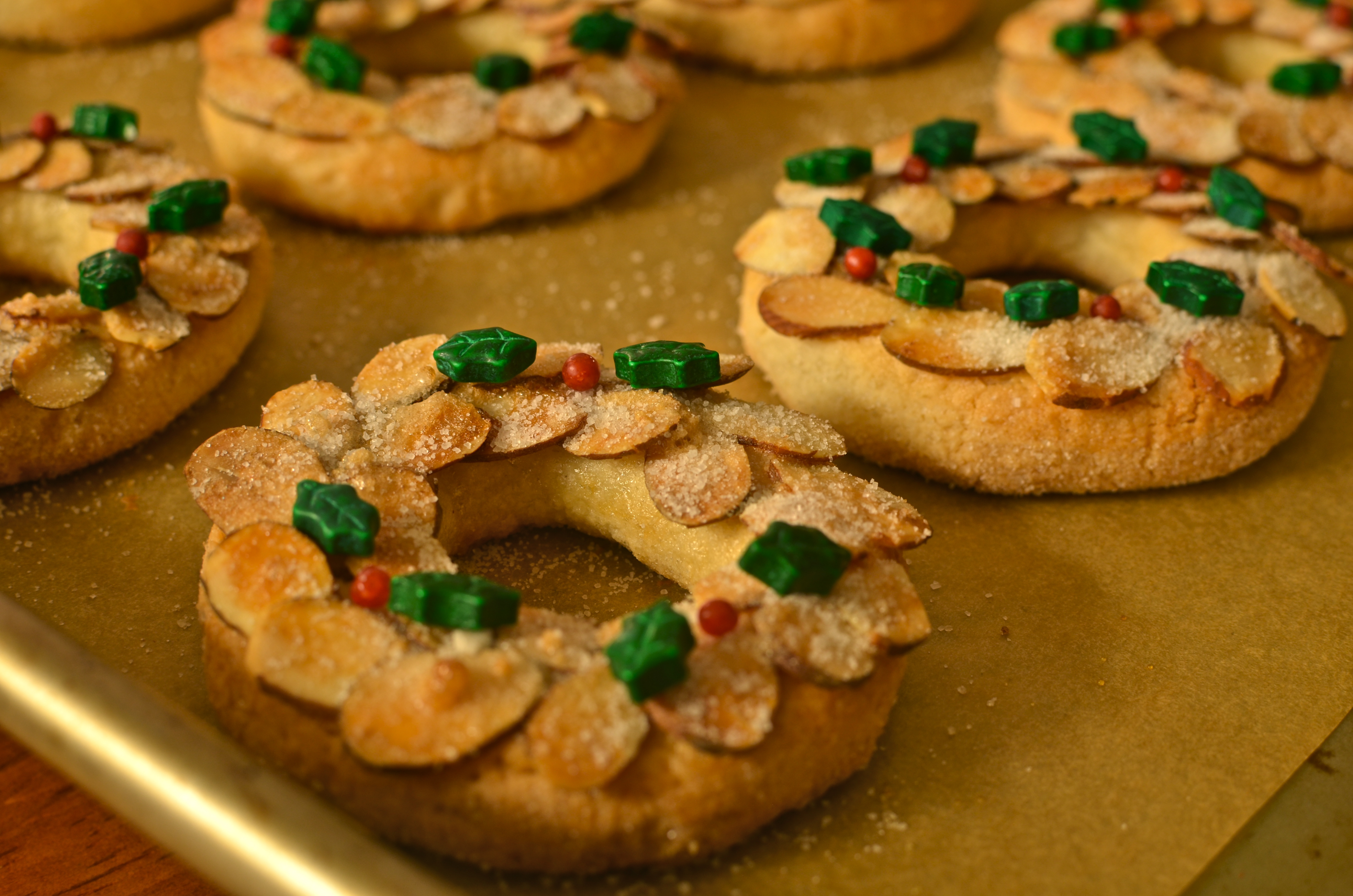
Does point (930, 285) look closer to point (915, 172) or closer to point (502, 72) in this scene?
point (915, 172)

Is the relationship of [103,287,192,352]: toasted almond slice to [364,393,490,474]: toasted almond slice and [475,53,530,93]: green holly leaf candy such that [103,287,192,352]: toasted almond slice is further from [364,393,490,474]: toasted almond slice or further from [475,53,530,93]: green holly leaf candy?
[475,53,530,93]: green holly leaf candy

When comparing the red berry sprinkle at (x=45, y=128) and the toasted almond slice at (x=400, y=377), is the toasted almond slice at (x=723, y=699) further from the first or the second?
the red berry sprinkle at (x=45, y=128)

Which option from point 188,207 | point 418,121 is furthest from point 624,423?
point 418,121

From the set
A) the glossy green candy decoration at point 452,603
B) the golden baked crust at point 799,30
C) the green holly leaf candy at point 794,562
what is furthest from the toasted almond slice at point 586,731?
the golden baked crust at point 799,30

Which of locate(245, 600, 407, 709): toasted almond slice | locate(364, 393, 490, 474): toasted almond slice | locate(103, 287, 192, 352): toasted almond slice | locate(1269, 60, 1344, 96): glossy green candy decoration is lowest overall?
locate(103, 287, 192, 352): toasted almond slice

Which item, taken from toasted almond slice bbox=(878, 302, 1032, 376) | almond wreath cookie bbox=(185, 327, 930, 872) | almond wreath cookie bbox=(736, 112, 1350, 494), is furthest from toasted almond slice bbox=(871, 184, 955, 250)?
almond wreath cookie bbox=(185, 327, 930, 872)

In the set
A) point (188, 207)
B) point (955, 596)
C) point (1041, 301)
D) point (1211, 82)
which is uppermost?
point (1211, 82)
